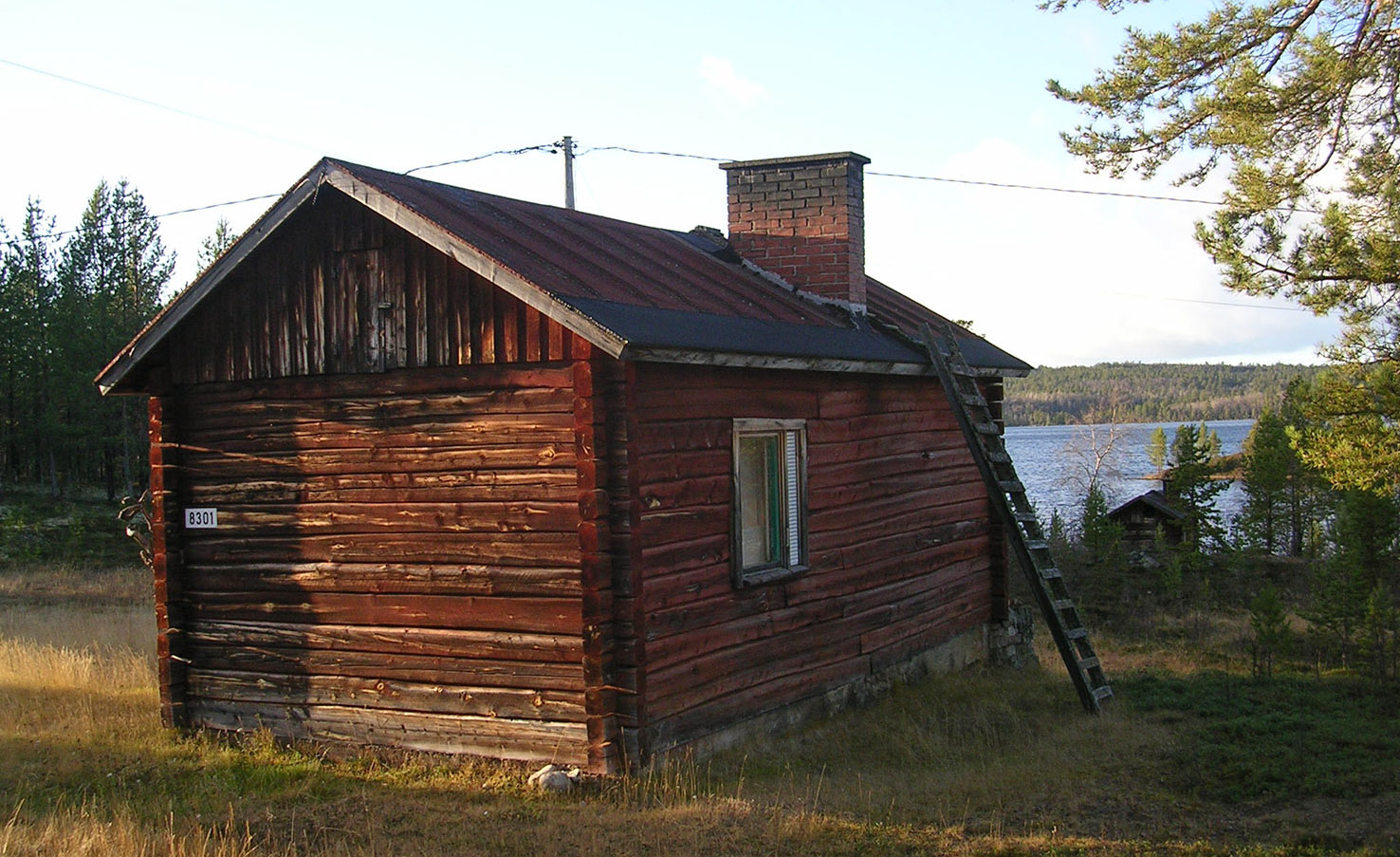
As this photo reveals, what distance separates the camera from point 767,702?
9.88m

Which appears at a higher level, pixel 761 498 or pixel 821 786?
pixel 761 498

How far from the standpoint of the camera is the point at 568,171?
25750 mm

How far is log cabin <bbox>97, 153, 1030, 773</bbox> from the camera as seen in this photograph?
8461 millimetres

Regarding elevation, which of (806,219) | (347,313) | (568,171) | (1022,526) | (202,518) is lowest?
(1022,526)

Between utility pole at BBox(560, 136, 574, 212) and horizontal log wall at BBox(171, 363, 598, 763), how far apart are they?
1623 cm

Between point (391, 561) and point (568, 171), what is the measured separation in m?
17.7

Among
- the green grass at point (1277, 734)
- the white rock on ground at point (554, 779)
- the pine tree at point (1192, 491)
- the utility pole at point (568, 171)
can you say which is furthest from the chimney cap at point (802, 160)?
the pine tree at point (1192, 491)

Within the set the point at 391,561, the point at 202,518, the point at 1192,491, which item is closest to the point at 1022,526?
the point at 391,561

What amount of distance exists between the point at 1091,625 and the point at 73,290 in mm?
33680

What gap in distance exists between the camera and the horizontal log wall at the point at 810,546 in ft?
28.6

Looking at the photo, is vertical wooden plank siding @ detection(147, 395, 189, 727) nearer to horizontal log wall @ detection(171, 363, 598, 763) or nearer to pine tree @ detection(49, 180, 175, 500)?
horizontal log wall @ detection(171, 363, 598, 763)

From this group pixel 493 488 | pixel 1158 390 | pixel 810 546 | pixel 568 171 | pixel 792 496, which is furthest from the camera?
pixel 1158 390

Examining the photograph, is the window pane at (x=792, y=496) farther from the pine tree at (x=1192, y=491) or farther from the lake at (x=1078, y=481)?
the lake at (x=1078, y=481)

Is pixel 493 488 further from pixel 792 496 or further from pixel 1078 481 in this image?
pixel 1078 481
